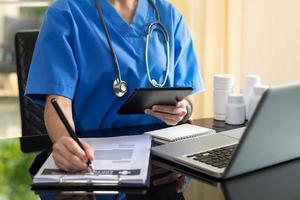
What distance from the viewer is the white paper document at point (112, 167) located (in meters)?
0.76

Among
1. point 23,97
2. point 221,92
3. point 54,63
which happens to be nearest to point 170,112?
point 221,92

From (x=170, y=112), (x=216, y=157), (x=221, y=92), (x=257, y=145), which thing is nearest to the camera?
(x=257, y=145)

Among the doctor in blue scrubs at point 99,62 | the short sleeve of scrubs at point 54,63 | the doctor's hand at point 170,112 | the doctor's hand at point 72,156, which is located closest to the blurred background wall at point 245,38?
the doctor in blue scrubs at point 99,62

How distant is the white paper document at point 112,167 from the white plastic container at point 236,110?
1.01 ft

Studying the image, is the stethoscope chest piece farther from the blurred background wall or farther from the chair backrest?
the blurred background wall

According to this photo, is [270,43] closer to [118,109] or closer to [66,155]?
[118,109]

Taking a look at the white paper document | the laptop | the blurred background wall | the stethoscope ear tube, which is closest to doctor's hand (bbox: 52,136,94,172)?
the white paper document

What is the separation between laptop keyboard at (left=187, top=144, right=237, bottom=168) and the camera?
0.83 meters

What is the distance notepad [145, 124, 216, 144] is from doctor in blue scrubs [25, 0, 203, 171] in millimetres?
49

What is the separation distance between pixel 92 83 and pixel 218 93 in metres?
0.35

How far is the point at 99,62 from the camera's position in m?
1.13

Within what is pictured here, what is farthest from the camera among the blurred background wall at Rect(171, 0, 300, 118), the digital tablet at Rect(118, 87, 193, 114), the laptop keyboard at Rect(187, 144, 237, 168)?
the blurred background wall at Rect(171, 0, 300, 118)

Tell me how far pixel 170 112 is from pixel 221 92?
0.19 m

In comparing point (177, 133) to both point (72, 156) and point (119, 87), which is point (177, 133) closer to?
point (119, 87)
